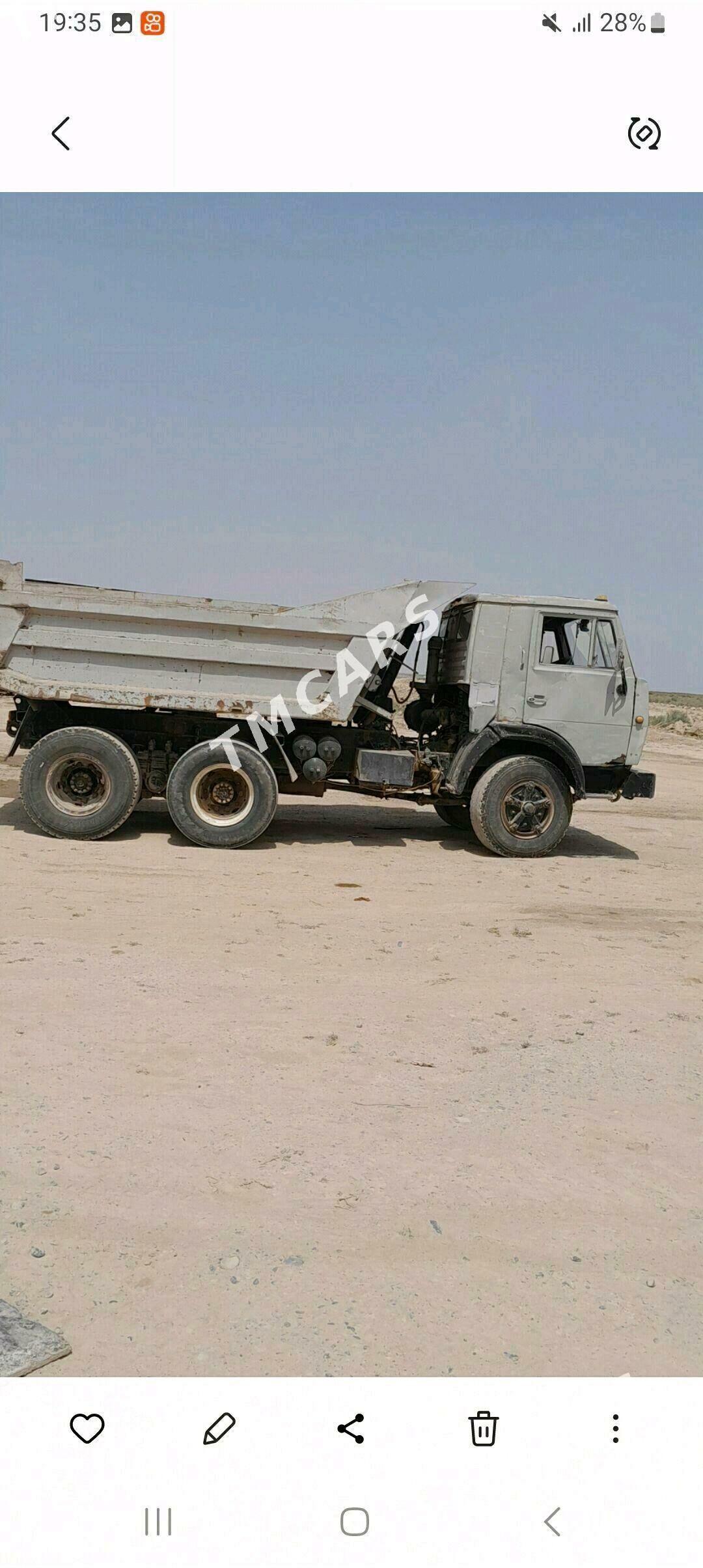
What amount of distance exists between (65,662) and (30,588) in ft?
2.37

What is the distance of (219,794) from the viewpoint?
9.87 m

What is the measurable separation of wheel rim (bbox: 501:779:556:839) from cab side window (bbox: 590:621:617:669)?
4.25ft

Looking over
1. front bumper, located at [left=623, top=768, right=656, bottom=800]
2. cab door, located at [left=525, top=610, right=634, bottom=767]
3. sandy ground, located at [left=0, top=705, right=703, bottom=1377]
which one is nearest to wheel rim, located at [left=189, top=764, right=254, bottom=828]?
sandy ground, located at [left=0, top=705, right=703, bottom=1377]

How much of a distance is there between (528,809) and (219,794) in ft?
9.66

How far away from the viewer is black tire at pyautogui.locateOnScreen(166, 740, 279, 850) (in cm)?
967

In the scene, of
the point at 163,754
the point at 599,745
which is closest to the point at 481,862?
the point at 599,745

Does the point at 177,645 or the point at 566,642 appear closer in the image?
the point at 177,645

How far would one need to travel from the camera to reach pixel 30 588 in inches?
373

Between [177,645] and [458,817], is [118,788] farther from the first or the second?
[458,817]

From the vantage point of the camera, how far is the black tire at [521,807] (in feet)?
33.0

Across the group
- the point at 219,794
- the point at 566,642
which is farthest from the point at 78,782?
the point at 566,642

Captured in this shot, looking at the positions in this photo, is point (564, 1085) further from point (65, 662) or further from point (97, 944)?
point (65, 662)

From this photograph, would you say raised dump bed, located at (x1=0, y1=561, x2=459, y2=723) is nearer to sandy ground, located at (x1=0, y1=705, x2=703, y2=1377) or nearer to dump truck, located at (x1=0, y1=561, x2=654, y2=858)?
dump truck, located at (x1=0, y1=561, x2=654, y2=858)

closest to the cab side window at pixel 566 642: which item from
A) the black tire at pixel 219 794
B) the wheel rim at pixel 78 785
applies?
the black tire at pixel 219 794
